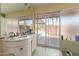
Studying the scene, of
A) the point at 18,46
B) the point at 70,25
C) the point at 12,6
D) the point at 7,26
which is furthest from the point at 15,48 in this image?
the point at 70,25

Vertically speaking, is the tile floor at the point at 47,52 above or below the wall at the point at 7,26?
below

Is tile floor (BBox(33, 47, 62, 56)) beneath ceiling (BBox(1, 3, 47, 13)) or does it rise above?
beneath

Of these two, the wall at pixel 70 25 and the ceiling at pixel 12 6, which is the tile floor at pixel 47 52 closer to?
the wall at pixel 70 25

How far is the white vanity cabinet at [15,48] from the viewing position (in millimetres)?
1533

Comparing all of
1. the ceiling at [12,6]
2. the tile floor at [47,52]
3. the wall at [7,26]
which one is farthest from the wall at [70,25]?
the wall at [7,26]

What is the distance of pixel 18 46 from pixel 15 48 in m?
0.05

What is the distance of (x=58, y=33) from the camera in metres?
1.61

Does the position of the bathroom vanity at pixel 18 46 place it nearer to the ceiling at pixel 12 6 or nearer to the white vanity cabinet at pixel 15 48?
the white vanity cabinet at pixel 15 48

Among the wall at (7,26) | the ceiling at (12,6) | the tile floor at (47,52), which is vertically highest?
the ceiling at (12,6)

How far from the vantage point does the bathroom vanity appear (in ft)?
5.02

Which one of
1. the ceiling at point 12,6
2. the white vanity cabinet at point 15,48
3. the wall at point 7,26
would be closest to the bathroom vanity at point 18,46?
the white vanity cabinet at point 15,48

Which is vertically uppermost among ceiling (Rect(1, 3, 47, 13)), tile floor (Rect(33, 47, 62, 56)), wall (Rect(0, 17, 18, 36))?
ceiling (Rect(1, 3, 47, 13))

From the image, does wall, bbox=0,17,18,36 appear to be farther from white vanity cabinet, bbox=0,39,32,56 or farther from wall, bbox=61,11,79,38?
wall, bbox=61,11,79,38

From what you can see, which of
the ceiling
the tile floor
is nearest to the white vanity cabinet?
the tile floor
